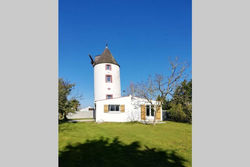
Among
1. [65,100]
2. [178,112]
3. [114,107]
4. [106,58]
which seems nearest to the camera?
[65,100]

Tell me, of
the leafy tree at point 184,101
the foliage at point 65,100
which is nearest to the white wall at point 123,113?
the foliage at point 65,100

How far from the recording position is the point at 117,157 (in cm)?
469

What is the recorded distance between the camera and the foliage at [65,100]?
13802 mm

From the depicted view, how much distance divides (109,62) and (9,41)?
2032 cm

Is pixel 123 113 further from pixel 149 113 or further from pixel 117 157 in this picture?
pixel 117 157

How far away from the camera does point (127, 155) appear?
4.89 meters

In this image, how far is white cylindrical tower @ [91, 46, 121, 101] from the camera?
65.7 ft

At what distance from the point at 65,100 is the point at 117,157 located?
11911mm

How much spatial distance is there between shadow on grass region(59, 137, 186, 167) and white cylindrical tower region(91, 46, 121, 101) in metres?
14.5

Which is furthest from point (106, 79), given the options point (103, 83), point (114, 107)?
point (114, 107)

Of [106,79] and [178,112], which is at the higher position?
[106,79]

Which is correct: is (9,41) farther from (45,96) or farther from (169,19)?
(169,19)

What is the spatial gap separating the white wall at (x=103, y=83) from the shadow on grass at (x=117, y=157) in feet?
47.6

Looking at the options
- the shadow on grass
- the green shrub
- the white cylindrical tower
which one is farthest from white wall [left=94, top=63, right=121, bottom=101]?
the shadow on grass
